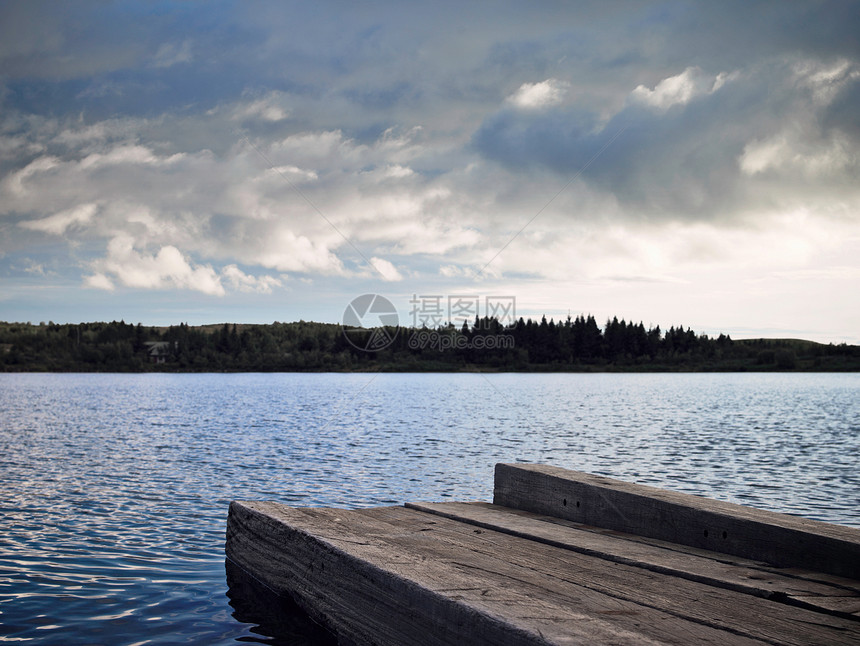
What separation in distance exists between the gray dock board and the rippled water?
1009mm

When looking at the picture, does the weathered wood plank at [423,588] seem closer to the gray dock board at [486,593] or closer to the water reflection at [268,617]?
the gray dock board at [486,593]

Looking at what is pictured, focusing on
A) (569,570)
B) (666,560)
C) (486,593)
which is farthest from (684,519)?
(486,593)

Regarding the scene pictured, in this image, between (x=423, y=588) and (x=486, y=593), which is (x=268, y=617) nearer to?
(x=423, y=588)

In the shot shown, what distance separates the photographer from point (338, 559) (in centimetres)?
440

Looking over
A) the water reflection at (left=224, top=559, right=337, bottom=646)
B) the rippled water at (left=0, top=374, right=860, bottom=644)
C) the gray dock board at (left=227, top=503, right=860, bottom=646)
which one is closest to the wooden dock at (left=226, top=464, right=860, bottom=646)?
the gray dock board at (left=227, top=503, right=860, bottom=646)

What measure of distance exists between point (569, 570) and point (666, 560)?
750mm

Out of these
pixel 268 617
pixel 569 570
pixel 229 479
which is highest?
pixel 569 570

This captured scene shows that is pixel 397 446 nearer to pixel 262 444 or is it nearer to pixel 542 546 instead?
pixel 262 444

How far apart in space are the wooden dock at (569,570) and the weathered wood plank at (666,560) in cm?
1

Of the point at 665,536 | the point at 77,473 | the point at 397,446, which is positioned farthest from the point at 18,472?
the point at 665,536

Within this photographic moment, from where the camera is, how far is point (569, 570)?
4531 mm

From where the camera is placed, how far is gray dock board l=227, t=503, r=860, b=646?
3.24 metres

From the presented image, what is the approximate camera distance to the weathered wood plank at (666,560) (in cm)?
388

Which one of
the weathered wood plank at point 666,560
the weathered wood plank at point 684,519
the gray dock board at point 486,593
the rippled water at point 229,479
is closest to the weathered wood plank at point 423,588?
the gray dock board at point 486,593
